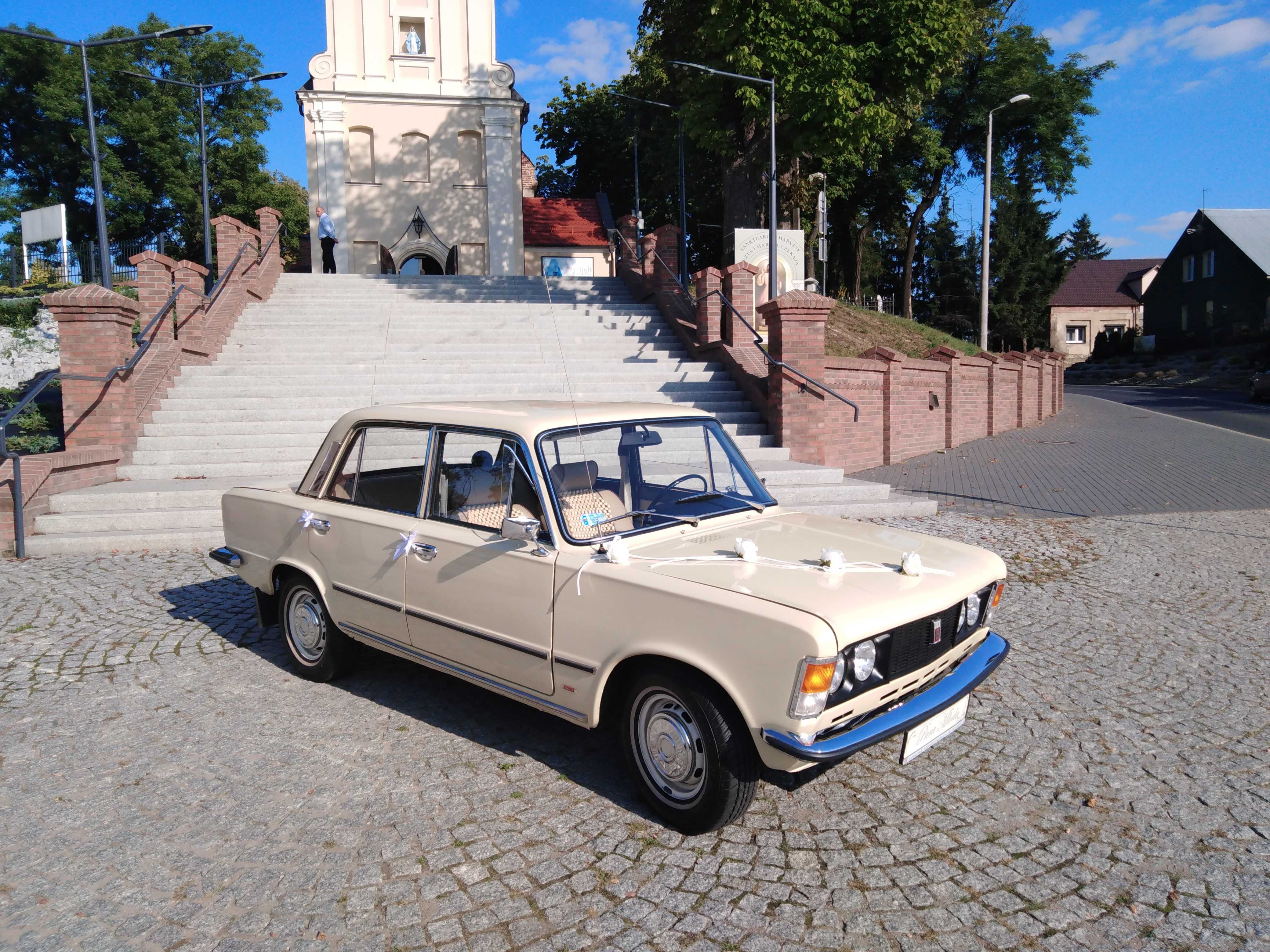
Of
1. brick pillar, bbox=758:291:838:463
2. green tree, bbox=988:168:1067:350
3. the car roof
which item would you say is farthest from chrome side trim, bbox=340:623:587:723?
green tree, bbox=988:168:1067:350

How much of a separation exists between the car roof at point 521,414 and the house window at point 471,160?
1150 inches

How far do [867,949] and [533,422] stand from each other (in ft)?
8.05

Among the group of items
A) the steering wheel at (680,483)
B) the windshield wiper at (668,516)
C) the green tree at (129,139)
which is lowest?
the windshield wiper at (668,516)

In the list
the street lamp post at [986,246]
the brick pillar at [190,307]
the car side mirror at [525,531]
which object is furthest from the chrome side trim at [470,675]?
the street lamp post at [986,246]

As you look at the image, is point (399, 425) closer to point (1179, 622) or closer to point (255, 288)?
point (1179, 622)

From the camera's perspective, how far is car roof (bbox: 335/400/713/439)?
13.6ft

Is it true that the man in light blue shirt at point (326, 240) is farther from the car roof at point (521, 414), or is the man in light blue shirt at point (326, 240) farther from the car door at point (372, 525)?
the car roof at point (521, 414)

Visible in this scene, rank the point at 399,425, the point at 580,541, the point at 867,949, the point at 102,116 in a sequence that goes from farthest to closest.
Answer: the point at 102,116, the point at 399,425, the point at 580,541, the point at 867,949

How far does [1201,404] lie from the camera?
30.1 meters

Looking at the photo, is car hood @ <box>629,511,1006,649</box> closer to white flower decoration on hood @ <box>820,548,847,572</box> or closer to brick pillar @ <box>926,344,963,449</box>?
white flower decoration on hood @ <box>820,548,847,572</box>

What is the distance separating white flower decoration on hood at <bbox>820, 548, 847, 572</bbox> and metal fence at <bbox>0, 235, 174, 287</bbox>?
112 ft

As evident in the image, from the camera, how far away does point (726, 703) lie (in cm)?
327

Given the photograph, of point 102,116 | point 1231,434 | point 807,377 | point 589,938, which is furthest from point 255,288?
point 102,116

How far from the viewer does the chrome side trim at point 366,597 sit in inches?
179
